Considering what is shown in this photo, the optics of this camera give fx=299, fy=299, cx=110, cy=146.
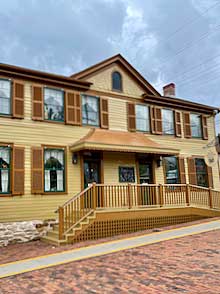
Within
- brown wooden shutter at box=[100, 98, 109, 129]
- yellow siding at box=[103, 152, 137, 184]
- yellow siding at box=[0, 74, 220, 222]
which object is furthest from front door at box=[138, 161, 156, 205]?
brown wooden shutter at box=[100, 98, 109, 129]

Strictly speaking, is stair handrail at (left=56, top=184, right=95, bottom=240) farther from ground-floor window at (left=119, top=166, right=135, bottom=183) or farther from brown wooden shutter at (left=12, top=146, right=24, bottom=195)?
ground-floor window at (left=119, top=166, right=135, bottom=183)

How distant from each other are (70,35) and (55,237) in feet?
65.3

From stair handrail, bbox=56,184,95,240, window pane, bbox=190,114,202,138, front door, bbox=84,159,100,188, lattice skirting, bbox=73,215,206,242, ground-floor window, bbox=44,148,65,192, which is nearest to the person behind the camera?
stair handrail, bbox=56,184,95,240

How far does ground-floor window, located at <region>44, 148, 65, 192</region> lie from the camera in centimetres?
1127

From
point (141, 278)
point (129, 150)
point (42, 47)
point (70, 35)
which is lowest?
point (141, 278)

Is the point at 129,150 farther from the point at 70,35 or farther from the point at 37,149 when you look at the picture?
the point at 70,35

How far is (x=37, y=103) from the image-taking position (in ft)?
37.8

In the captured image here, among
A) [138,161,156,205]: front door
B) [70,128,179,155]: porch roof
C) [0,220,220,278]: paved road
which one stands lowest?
[0,220,220,278]: paved road

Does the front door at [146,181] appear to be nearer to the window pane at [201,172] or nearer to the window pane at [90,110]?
the window pane at [90,110]

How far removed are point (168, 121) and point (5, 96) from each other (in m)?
8.18

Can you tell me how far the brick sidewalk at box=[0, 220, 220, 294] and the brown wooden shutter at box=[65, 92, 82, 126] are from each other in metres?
6.21

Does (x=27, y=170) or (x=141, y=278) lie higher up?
(x=27, y=170)

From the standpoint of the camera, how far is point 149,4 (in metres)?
15.7

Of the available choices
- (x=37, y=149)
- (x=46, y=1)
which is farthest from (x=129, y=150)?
(x=46, y=1)
